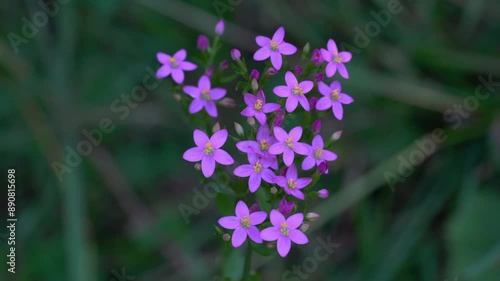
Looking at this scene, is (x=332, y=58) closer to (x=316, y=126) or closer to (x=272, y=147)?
(x=316, y=126)

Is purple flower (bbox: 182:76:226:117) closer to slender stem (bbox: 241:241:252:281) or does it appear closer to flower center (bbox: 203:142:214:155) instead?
flower center (bbox: 203:142:214:155)

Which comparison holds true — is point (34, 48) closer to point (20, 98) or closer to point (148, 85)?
point (20, 98)

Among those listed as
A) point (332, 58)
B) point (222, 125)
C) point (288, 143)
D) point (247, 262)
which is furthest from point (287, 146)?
point (222, 125)

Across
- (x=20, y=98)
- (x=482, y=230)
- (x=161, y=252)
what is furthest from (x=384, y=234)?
(x=20, y=98)

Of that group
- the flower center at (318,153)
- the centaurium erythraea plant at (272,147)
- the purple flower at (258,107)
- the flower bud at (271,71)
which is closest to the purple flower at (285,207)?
the centaurium erythraea plant at (272,147)

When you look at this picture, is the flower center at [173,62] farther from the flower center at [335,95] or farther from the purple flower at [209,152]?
the flower center at [335,95]

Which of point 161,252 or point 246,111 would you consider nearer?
point 246,111
